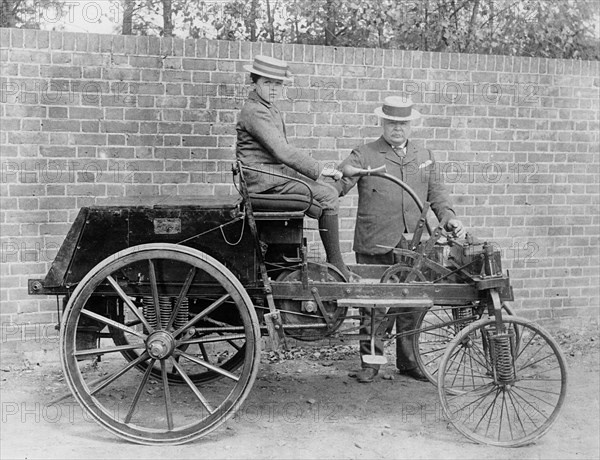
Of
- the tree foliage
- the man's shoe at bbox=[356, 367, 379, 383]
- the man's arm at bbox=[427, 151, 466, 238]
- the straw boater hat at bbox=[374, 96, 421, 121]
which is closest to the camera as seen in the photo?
the straw boater hat at bbox=[374, 96, 421, 121]

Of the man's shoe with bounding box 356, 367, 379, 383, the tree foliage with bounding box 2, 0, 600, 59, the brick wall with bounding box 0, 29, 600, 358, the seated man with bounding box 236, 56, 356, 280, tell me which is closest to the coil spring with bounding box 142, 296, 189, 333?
the seated man with bounding box 236, 56, 356, 280

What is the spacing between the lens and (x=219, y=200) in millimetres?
4793

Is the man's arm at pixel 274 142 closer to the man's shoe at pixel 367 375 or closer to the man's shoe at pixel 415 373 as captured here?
the man's shoe at pixel 367 375

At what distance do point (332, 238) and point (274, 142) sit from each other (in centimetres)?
68

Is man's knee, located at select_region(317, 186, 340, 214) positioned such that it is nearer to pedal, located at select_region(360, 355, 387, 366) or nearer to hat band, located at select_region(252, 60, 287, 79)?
hat band, located at select_region(252, 60, 287, 79)

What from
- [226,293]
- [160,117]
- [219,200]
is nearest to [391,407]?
[226,293]

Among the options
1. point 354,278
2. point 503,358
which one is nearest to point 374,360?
point 354,278

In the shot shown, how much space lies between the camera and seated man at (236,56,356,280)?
452 centimetres

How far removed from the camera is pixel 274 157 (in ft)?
15.2

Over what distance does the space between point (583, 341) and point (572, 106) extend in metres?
2.10

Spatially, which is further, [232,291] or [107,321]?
[107,321]

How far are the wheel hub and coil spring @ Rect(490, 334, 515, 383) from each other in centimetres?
184

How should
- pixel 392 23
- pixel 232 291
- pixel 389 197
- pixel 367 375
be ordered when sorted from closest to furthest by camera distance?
pixel 232 291 → pixel 389 197 → pixel 367 375 → pixel 392 23

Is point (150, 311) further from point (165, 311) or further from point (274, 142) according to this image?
point (274, 142)
